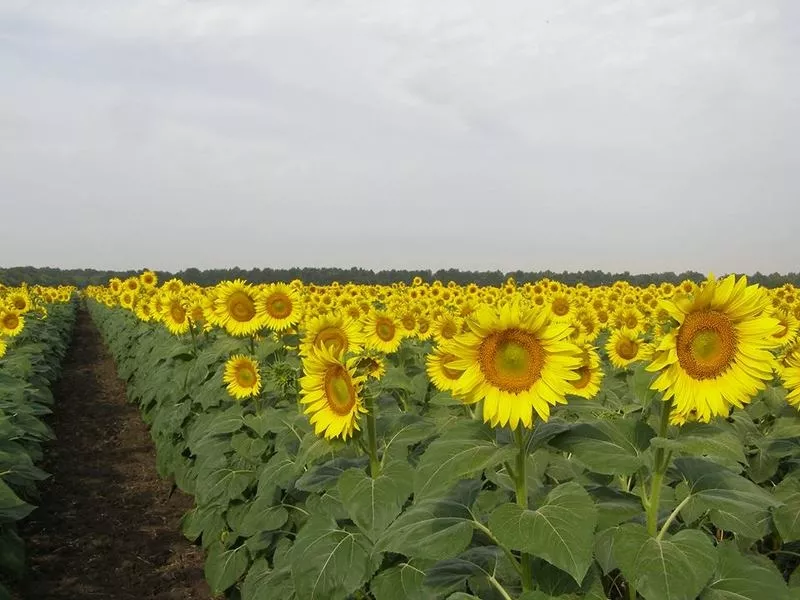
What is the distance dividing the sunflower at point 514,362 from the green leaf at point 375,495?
2.72 ft

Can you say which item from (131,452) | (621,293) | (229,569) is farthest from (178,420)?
(621,293)

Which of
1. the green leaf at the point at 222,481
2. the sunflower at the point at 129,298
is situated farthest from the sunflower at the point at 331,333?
the sunflower at the point at 129,298

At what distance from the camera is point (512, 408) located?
2.40 m

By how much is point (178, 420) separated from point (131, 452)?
4256 millimetres

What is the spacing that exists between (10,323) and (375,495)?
36.3 ft

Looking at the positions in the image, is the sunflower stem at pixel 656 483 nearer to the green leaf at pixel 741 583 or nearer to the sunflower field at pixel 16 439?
the green leaf at pixel 741 583

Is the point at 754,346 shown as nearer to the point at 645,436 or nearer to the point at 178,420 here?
the point at 645,436

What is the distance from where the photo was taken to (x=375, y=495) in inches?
122

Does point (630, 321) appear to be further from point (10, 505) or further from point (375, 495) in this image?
point (10, 505)

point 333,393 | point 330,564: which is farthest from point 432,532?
point 333,393

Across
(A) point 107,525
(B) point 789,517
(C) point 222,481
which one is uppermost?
(B) point 789,517

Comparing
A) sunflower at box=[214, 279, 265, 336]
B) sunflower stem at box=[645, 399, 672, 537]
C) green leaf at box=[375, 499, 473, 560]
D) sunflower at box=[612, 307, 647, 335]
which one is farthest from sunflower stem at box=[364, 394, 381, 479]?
sunflower at box=[612, 307, 647, 335]

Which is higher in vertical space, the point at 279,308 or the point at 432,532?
the point at 279,308

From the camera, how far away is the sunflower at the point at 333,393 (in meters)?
3.34
